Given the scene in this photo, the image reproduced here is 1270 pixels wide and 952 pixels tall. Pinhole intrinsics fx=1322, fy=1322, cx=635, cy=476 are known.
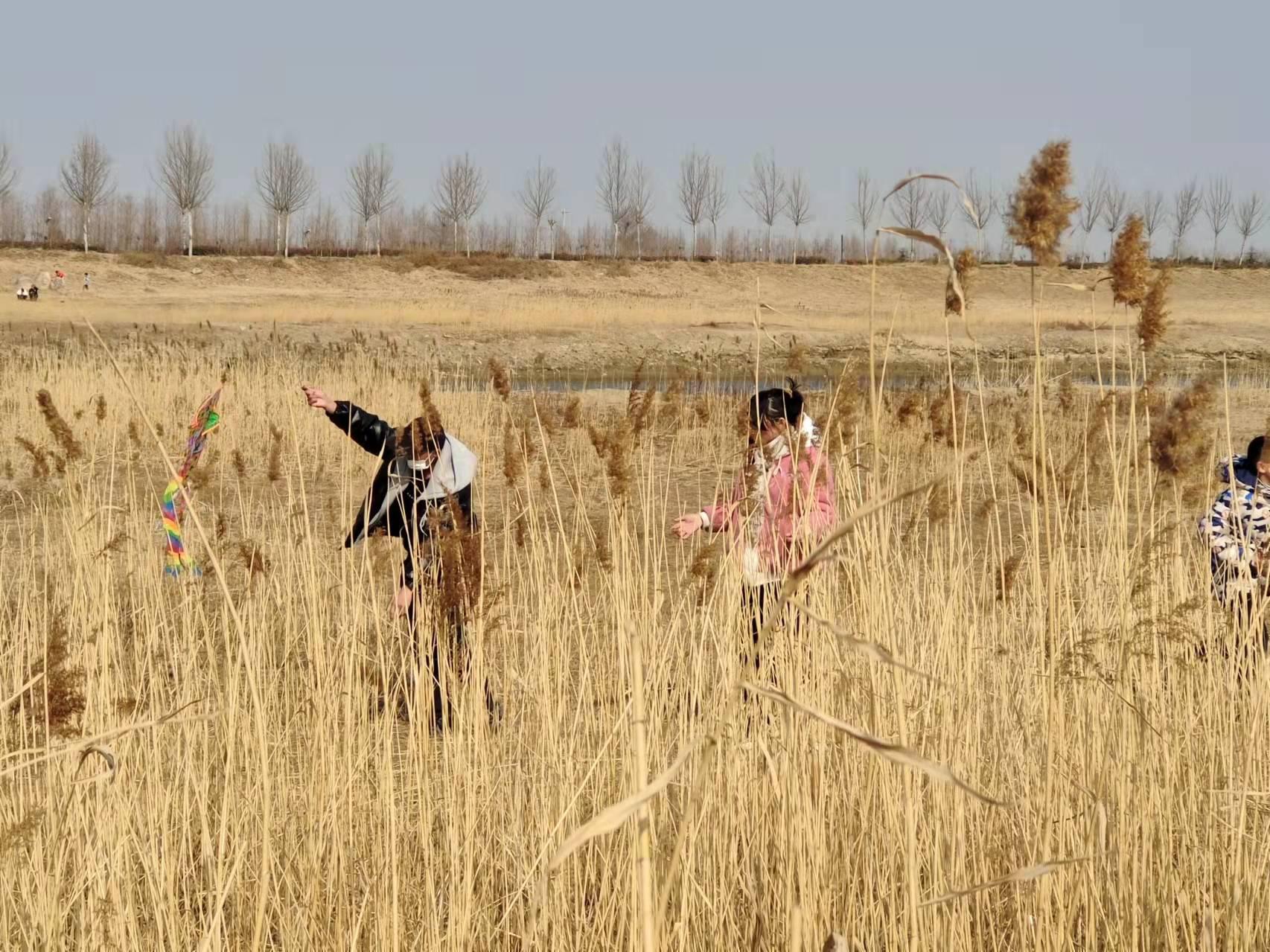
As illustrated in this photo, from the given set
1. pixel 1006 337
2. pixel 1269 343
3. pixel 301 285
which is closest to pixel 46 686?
pixel 1006 337

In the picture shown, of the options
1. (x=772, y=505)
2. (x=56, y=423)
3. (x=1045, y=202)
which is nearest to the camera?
(x=1045, y=202)

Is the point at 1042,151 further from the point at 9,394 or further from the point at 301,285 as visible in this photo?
the point at 301,285

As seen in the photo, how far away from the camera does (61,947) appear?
2.20 metres

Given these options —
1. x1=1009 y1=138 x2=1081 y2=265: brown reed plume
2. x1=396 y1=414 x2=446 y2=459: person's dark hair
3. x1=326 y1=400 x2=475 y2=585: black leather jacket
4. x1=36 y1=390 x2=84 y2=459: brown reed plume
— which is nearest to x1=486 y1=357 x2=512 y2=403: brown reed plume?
x1=396 y1=414 x2=446 y2=459: person's dark hair

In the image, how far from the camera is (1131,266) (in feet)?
6.79

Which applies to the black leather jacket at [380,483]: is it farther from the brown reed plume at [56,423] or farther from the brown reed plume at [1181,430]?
the brown reed plume at [1181,430]

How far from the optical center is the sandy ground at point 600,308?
1035 inches

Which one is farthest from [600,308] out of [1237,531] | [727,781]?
[727,781]

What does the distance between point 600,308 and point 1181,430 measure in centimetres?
3367

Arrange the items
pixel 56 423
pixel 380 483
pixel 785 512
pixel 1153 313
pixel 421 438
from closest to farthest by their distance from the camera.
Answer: pixel 1153 313, pixel 56 423, pixel 785 512, pixel 421 438, pixel 380 483

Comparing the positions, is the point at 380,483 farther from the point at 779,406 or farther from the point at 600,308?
the point at 600,308

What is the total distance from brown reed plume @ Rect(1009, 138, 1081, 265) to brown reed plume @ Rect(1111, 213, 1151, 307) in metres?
0.24

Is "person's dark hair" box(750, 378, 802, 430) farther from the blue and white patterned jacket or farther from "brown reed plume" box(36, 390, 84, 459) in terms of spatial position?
"brown reed plume" box(36, 390, 84, 459)

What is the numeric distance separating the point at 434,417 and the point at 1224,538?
75.1 inches
